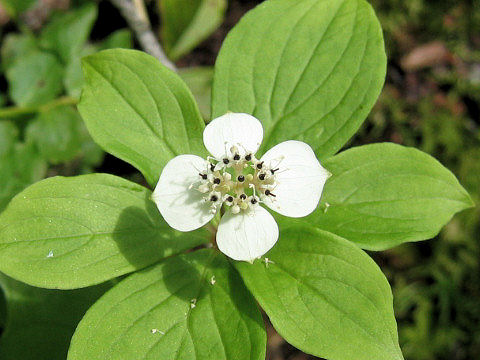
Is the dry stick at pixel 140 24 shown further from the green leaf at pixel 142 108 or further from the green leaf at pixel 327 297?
the green leaf at pixel 327 297

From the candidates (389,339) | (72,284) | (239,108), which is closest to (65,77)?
(239,108)

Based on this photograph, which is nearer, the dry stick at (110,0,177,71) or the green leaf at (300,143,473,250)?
the green leaf at (300,143,473,250)

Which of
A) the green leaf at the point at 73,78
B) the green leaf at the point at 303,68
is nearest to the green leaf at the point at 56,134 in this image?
the green leaf at the point at 73,78

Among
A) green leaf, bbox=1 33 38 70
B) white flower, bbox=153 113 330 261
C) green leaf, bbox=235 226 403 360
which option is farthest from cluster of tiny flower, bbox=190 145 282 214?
green leaf, bbox=1 33 38 70

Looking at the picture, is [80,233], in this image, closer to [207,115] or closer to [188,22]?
[207,115]

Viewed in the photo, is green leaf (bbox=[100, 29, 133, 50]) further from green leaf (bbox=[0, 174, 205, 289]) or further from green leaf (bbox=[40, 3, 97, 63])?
green leaf (bbox=[0, 174, 205, 289])

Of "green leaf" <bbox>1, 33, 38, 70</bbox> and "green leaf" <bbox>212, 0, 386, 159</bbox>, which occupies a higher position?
"green leaf" <bbox>212, 0, 386, 159</bbox>

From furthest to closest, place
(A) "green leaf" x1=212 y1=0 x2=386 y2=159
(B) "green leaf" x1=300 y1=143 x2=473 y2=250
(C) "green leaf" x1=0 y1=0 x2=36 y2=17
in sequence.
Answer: (C) "green leaf" x1=0 y1=0 x2=36 y2=17
(A) "green leaf" x1=212 y1=0 x2=386 y2=159
(B) "green leaf" x1=300 y1=143 x2=473 y2=250
